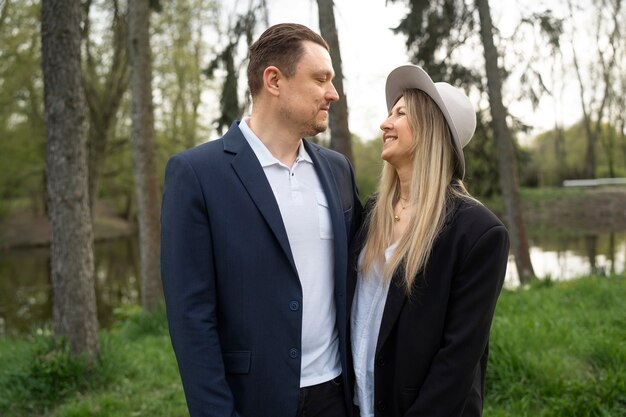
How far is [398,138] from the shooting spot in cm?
232

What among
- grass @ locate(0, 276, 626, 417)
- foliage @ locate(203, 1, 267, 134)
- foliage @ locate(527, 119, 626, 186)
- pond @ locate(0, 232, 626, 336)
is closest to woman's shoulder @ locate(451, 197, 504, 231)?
grass @ locate(0, 276, 626, 417)

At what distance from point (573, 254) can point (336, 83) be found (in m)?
12.3

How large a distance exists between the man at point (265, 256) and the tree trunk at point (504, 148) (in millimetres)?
7808

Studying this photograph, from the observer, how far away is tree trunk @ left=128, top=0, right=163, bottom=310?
8.59 metres

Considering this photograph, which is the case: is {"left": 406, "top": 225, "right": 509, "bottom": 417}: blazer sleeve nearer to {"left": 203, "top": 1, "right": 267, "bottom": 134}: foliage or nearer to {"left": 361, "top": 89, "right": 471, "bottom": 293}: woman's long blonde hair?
{"left": 361, "top": 89, "right": 471, "bottom": 293}: woman's long blonde hair

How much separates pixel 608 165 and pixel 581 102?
9369 mm

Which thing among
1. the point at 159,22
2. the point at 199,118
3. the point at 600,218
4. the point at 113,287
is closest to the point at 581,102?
the point at 600,218

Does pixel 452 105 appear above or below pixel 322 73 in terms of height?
below

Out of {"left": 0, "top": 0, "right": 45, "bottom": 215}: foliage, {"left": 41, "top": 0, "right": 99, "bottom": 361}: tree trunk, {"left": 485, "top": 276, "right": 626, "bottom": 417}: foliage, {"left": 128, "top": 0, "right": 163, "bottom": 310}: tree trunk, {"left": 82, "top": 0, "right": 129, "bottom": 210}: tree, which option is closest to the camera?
{"left": 485, "top": 276, "right": 626, "bottom": 417}: foliage

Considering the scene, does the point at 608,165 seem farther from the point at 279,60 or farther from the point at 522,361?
the point at 279,60

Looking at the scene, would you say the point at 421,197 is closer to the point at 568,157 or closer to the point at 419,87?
the point at 419,87

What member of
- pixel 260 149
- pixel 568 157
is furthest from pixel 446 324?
pixel 568 157

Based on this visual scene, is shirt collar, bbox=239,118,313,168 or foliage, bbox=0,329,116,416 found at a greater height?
shirt collar, bbox=239,118,313,168

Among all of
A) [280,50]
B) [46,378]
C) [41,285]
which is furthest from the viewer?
[41,285]
